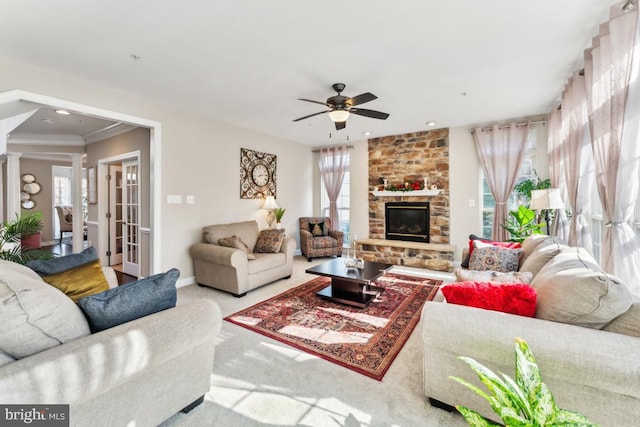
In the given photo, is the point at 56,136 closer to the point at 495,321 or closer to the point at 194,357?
the point at 194,357

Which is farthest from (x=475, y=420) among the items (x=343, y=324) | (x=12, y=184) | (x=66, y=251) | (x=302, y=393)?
(x=66, y=251)

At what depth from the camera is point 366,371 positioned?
204 centimetres

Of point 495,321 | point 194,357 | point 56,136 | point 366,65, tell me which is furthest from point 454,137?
point 56,136

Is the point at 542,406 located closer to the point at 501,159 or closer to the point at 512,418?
the point at 512,418

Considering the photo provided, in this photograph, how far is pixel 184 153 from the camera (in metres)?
4.16

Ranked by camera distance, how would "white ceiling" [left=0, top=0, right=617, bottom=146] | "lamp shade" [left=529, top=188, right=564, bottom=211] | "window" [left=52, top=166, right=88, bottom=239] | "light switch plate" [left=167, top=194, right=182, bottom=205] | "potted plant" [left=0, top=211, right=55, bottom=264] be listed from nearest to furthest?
"white ceiling" [left=0, top=0, right=617, bottom=146]
"potted plant" [left=0, top=211, right=55, bottom=264]
"lamp shade" [left=529, top=188, right=564, bottom=211]
"light switch plate" [left=167, top=194, right=182, bottom=205]
"window" [left=52, top=166, right=88, bottom=239]

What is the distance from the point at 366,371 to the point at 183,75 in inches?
132

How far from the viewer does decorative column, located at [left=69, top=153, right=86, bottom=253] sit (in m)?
5.59

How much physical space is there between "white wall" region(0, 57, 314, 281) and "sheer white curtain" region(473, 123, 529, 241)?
396cm

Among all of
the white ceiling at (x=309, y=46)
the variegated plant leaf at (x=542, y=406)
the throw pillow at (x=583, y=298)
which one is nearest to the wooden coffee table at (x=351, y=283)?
the throw pillow at (x=583, y=298)

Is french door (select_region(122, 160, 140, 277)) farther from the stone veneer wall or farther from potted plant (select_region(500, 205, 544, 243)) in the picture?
potted plant (select_region(500, 205, 544, 243))

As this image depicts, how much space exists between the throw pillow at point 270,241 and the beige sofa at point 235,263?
81 mm

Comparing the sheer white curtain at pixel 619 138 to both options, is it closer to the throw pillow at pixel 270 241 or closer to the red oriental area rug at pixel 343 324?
the red oriental area rug at pixel 343 324

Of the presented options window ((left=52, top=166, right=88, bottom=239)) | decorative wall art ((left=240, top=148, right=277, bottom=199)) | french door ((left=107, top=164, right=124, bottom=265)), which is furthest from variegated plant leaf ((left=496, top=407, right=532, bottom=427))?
window ((left=52, top=166, right=88, bottom=239))
